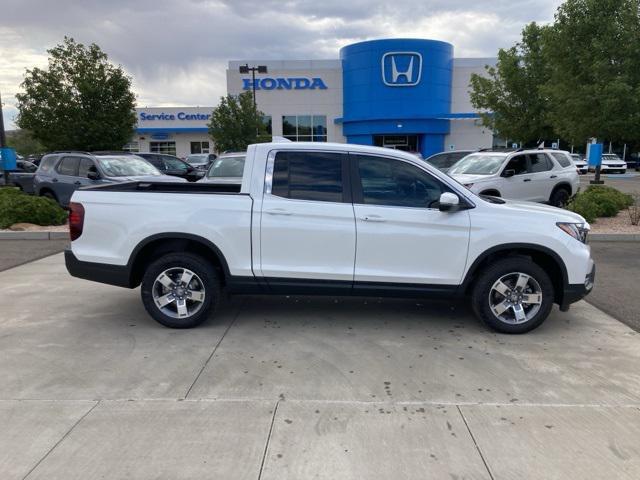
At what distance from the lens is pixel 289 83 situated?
43.1m

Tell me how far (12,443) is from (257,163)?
307 cm

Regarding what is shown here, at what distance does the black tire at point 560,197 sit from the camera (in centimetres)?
1319

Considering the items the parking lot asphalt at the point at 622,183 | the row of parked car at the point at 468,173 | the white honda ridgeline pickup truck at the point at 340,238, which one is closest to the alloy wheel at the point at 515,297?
the white honda ridgeline pickup truck at the point at 340,238

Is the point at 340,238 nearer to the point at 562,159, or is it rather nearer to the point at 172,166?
the point at 562,159

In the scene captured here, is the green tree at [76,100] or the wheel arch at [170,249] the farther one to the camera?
the green tree at [76,100]

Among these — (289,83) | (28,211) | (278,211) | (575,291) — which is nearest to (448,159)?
(28,211)

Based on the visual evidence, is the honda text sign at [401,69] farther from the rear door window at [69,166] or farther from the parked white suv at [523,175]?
the rear door window at [69,166]

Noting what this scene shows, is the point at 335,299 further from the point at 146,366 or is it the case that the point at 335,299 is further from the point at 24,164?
the point at 24,164

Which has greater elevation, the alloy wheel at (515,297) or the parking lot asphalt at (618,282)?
the alloy wheel at (515,297)

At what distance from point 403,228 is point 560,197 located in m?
9.97

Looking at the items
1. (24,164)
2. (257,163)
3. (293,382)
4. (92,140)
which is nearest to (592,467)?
(293,382)

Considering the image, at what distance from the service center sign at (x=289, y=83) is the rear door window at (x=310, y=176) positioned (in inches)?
1559

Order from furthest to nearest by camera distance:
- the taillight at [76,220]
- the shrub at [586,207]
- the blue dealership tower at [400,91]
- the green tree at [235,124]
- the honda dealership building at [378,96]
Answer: the honda dealership building at [378,96], the blue dealership tower at [400,91], the green tree at [235,124], the shrub at [586,207], the taillight at [76,220]

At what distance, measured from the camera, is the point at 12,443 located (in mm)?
3211
